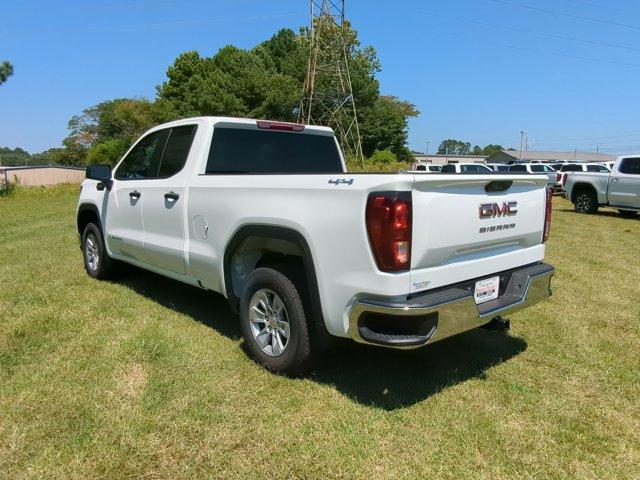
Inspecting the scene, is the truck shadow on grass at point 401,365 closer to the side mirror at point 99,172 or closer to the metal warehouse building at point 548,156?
the side mirror at point 99,172

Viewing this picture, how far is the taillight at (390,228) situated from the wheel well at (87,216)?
442cm

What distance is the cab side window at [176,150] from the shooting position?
181 inches

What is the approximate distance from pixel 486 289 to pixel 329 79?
34533 mm

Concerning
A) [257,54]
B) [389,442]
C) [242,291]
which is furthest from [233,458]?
[257,54]

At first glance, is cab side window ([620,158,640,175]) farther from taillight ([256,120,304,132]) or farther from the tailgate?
taillight ([256,120,304,132])

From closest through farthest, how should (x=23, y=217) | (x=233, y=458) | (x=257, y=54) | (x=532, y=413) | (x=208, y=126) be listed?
1. (x=233, y=458)
2. (x=532, y=413)
3. (x=208, y=126)
4. (x=23, y=217)
5. (x=257, y=54)

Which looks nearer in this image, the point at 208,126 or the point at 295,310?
the point at 295,310

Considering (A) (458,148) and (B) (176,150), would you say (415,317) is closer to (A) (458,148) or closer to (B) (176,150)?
(B) (176,150)

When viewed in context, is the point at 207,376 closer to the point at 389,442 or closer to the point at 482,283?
the point at 389,442

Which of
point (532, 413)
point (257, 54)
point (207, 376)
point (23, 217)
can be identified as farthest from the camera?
point (257, 54)

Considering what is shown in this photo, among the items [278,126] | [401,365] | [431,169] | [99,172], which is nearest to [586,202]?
[431,169]

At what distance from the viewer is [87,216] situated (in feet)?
21.8

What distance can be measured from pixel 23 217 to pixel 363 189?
1506 cm

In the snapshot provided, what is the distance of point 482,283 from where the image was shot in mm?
3416
